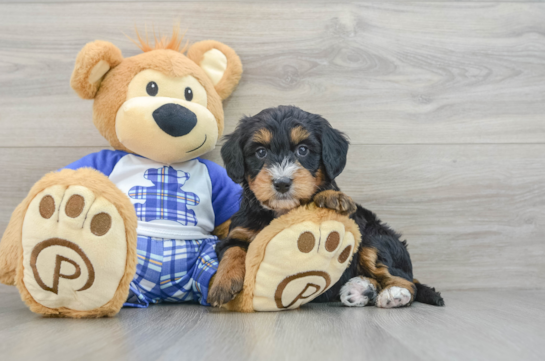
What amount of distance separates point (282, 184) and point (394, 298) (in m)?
0.66

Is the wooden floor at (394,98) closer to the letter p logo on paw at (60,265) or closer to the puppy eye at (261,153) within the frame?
the puppy eye at (261,153)

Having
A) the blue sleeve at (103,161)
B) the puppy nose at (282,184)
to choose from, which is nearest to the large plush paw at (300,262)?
the puppy nose at (282,184)

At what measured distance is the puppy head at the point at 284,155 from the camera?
5.05 ft

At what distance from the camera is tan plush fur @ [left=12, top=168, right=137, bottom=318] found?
1331mm

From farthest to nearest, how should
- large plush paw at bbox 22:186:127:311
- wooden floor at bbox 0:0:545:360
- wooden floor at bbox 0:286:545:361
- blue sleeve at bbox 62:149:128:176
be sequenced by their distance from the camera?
wooden floor at bbox 0:0:545:360, blue sleeve at bbox 62:149:128:176, large plush paw at bbox 22:186:127:311, wooden floor at bbox 0:286:545:361

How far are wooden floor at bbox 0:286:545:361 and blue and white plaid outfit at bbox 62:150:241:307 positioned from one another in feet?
0.32

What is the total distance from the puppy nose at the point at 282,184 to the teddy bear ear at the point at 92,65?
98 cm

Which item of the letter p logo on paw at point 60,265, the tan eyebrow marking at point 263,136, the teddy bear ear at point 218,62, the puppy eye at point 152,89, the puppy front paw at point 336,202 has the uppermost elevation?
the teddy bear ear at point 218,62

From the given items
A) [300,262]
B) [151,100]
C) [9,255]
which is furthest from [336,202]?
[9,255]

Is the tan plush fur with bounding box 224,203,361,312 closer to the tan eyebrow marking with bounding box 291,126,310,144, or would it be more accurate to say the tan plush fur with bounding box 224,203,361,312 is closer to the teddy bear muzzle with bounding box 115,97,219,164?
the tan eyebrow marking with bounding box 291,126,310,144

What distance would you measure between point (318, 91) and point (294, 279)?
1.25m

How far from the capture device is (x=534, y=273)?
2379mm

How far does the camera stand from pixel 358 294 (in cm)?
176

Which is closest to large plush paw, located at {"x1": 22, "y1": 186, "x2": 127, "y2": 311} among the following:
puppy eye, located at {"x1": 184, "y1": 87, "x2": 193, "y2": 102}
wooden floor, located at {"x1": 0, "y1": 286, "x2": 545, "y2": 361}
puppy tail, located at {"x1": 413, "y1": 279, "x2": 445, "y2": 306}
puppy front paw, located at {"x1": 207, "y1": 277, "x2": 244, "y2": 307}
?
wooden floor, located at {"x1": 0, "y1": 286, "x2": 545, "y2": 361}
